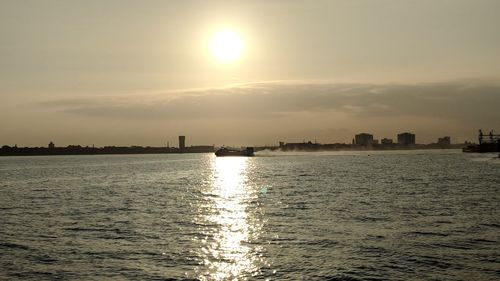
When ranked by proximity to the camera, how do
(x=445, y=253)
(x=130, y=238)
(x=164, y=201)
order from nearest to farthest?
(x=445, y=253) → (x=130, y=238) → (x=164, y=201)

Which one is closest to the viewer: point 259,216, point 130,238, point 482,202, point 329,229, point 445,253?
point 445,253

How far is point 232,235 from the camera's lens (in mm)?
37812

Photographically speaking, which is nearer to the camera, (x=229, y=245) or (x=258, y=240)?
(x=229, y=245)

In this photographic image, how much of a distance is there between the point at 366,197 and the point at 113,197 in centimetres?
3691

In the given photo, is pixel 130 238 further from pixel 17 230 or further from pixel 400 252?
pixel 400 252

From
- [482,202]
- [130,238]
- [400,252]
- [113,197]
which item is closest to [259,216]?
[130,238]

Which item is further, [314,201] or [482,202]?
[314,201]

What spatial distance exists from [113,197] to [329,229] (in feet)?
140

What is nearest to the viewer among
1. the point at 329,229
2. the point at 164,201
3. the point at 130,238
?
the point at 130,238

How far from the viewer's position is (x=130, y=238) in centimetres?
3678

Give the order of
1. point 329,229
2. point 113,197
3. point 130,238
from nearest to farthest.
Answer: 1. point 130,238
2. point 329,229
3. point 113,197

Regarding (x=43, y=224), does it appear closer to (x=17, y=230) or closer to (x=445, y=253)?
(x=17, y=230)

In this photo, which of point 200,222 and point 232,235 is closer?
point 232,235

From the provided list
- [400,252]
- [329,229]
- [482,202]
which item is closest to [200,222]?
[329,229]
